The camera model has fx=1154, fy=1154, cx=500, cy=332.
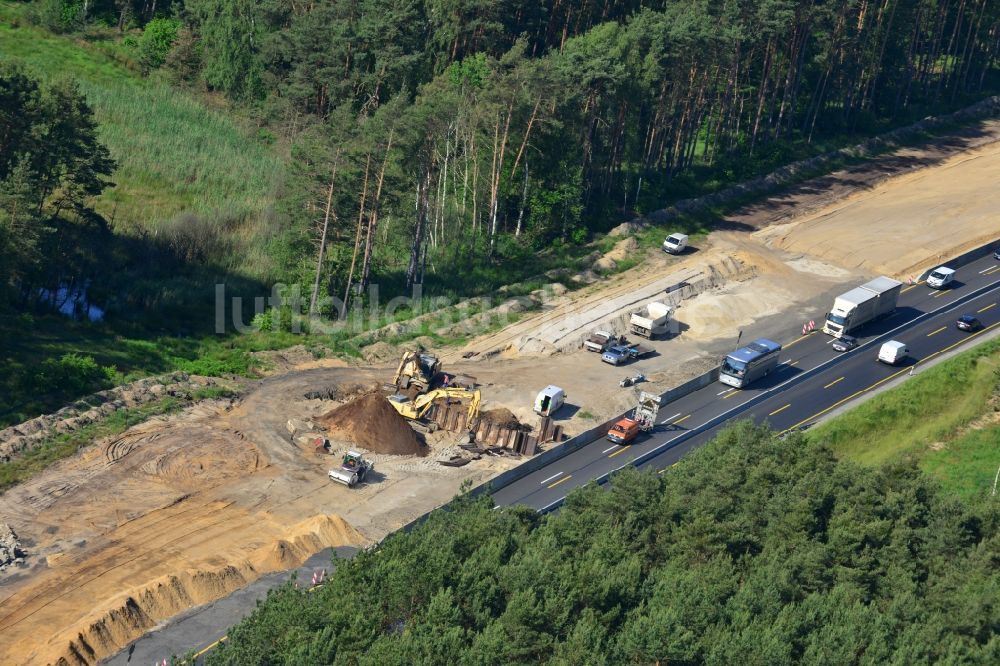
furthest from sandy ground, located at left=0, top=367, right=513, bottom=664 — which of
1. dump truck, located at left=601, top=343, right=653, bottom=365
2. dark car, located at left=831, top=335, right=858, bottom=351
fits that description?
dark car, located at left=831, top=335, right=858, bottom=351

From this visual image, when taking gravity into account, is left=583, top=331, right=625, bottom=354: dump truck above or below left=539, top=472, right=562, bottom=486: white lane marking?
above

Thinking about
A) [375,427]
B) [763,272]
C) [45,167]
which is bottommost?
[375,427]

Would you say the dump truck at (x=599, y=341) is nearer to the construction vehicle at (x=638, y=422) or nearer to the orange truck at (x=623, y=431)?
the construction vehicle at (x=638, y=422)

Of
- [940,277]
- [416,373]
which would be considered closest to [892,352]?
[940,277]

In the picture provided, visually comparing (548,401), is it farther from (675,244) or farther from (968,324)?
(968,324)

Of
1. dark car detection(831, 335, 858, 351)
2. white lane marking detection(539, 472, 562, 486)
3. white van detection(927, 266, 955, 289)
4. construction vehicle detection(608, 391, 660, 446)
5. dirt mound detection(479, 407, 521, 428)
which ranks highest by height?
white van detection(927, 266, 955, 289)

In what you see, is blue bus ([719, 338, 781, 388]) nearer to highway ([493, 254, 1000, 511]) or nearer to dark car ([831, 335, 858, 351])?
highway ([493, 254, 1000, 511])
